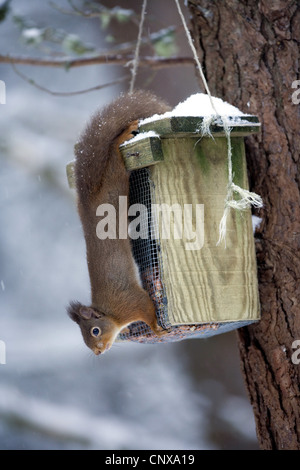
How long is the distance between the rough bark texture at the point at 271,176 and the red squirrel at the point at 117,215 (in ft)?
1.54

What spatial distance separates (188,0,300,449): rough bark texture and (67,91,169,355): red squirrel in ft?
1.54

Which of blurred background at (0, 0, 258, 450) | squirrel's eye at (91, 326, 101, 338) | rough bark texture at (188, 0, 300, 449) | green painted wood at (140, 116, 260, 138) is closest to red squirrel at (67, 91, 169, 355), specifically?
squirrel's eye at (91, 326, 101, 338)

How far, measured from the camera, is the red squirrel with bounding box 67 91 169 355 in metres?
2.52

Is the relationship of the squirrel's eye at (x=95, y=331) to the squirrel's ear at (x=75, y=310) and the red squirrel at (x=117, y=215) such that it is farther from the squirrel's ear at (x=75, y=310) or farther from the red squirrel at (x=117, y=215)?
the squirrel's ear at (x=75, y=310)

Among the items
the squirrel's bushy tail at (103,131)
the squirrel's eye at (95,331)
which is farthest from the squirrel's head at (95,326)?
the squirrel's bushy tail at (103,131)

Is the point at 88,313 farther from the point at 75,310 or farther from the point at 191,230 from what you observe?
the point at 191,230

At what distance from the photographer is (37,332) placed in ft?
19.1

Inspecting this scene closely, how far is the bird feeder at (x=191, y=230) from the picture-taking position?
2432mm

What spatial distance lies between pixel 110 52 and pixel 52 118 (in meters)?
2.09

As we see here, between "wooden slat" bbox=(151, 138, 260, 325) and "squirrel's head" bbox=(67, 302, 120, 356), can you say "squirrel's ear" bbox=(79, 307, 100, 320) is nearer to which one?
"squirrel's head" bbox=(67, 302, 120, 356)

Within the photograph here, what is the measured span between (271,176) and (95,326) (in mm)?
904

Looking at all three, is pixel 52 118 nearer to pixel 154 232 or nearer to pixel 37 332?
pixel 37 332

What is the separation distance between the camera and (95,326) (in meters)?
2.60

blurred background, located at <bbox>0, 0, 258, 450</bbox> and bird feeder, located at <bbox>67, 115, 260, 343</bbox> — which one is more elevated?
blurred background, located at <bbox>0, 0, 258, 450</bbox>
